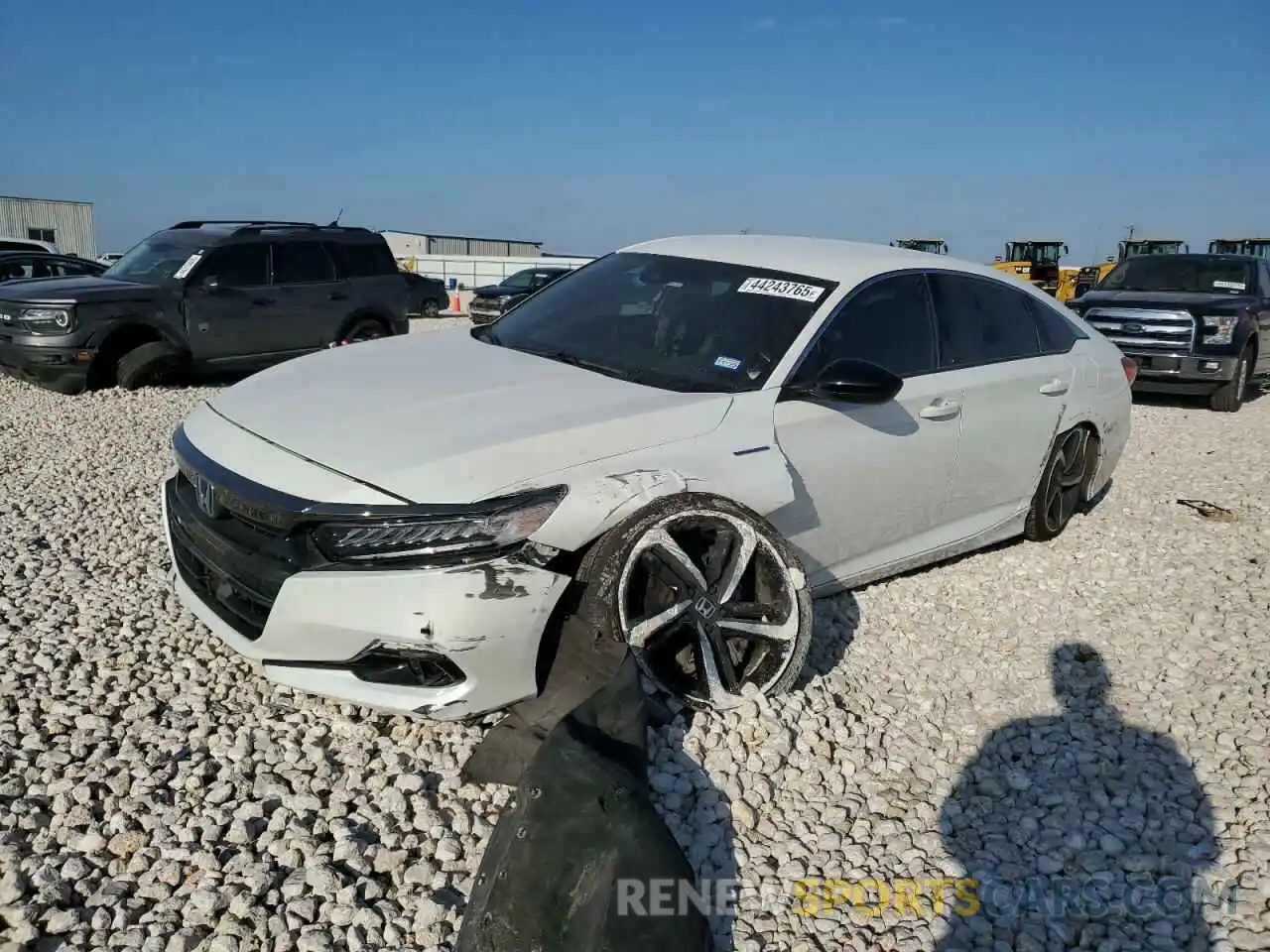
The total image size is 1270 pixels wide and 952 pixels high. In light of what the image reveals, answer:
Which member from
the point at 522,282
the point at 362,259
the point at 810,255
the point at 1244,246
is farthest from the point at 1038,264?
the point at 810,255

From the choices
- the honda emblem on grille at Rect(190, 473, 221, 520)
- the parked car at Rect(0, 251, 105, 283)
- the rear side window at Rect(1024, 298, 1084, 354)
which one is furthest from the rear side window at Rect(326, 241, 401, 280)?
the honda emblem on grille at Rect(190, 473, 221, 520)

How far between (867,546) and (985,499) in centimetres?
97

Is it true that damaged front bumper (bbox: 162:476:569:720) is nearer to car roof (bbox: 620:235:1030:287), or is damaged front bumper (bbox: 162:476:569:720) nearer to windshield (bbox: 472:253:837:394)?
windshield (bbox: 472:253:837:394)

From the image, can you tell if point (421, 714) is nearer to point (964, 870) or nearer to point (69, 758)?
point (69, 758)

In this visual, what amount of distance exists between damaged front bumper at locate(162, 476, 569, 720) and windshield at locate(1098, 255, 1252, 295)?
11.7m

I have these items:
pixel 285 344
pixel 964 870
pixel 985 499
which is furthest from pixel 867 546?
pixel 285 344

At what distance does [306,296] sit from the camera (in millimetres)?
10625

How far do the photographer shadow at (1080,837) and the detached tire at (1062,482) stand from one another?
5.78ft

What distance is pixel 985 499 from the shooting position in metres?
4.78

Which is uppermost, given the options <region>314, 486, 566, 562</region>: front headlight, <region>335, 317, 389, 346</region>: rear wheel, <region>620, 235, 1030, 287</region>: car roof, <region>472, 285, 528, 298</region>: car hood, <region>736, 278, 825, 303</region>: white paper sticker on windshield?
<region>620, 235, 1030, 287</region>: car roof

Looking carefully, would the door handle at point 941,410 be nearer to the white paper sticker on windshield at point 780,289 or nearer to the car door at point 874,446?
the car door at point 874,446

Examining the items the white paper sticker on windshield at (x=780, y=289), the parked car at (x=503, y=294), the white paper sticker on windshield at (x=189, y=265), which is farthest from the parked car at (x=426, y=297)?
the white paper sticker on windshield at (x=780, y=289)

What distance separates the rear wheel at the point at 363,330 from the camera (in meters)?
11.0

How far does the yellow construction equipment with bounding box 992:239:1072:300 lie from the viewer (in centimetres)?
2684
